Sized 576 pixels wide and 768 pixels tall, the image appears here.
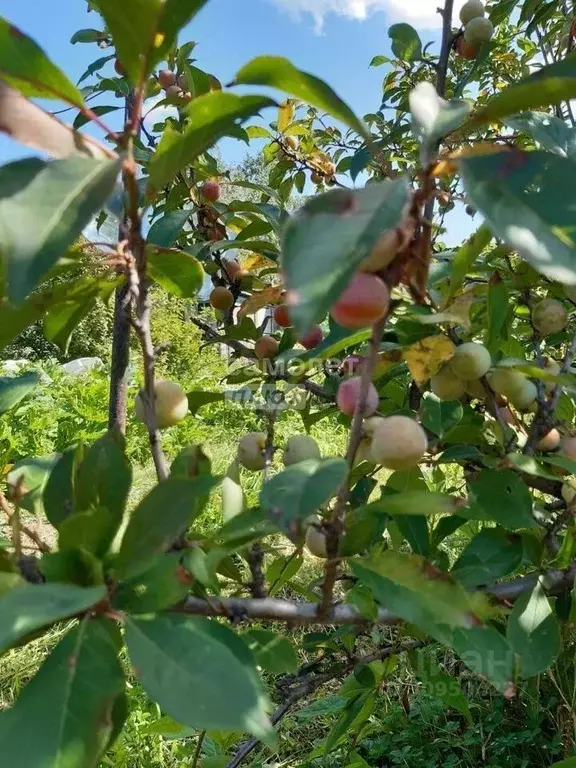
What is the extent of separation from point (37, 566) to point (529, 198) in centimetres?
36

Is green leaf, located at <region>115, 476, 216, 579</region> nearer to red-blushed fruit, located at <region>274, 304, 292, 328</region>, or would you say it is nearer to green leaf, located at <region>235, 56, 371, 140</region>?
green leaf, located at <region>235, 56, 371, 140</region>

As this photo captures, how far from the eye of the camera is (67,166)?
327 millimetres

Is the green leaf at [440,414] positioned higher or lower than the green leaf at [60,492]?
higher

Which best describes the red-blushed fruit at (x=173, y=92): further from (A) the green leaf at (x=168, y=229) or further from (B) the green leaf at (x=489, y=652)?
(B) the green leaf at (x=489, y=652)

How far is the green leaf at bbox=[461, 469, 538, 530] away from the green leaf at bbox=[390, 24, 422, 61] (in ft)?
3.35

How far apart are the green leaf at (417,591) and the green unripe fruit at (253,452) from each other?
7.7 inches

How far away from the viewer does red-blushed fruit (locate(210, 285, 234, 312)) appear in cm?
101

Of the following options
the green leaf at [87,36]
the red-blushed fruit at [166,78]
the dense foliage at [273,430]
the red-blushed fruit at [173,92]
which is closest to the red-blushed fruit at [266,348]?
the dense foliage at [273,430]

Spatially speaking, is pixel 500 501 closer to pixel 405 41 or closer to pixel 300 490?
pixel 300 490

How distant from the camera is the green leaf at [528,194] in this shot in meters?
0.31

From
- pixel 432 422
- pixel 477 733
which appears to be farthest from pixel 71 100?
pixel 477 733

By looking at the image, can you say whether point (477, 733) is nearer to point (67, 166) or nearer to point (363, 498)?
point (363, 498)

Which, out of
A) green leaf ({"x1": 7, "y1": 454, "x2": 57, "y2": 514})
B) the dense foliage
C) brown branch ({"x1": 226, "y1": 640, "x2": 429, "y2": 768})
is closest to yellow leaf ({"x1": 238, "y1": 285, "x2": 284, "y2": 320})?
the dense foliage

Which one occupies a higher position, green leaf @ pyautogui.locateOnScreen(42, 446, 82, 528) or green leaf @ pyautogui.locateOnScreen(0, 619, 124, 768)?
green leaf @ pyautogui.locateOnScreen(42, 446, 82, 528)
